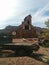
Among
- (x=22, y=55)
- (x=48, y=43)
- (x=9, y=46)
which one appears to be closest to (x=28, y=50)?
(x=22, y=55)

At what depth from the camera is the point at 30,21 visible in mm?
53438

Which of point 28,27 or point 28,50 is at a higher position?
point 28,27

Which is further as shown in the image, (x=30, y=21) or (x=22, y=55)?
(x=30, y=21)

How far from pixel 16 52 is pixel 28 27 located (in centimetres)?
3501

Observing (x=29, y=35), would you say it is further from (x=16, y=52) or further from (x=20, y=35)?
(x=16, y=52)

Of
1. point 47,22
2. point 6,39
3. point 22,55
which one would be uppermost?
point 47,22

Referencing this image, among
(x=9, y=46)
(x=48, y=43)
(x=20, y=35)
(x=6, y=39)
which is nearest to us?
(x=9, y=46)

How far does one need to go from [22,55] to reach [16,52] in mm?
740

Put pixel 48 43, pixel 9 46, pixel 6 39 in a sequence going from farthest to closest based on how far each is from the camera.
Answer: pixel 48 43
pixel 6 39
pixel 9 46

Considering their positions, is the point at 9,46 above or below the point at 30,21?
below

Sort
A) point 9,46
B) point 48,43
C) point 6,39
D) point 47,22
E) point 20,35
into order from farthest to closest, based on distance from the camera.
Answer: point 20,35, point 48,43, point 47,22, point 6,39, point 9,46

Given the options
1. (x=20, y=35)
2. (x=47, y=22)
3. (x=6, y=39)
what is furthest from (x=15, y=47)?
(x=20, y=35)

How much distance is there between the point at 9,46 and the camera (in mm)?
17812

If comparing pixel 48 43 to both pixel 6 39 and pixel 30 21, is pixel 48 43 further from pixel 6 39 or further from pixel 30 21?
pixel 30 21
